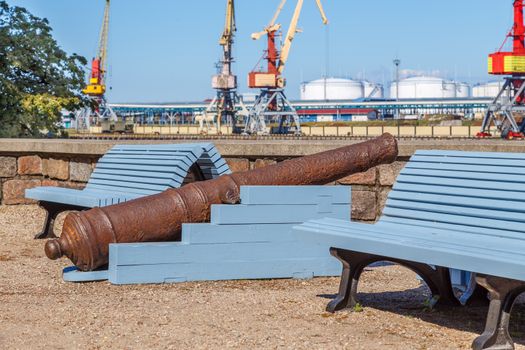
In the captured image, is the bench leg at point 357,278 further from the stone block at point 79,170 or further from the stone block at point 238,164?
the stone block at point 79,170

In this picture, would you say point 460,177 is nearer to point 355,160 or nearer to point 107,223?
point 355,160

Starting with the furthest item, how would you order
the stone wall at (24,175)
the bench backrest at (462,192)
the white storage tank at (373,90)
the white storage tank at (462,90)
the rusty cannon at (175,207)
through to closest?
1. the white storage tank at (373,90)
2. the white storage tank at (462,90)
3. the stone wall at (24,175)
4. the rusty cannon at (175,207)
5. the bench backrest at (462,192)

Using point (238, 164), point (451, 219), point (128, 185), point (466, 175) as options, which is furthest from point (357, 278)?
point (238, 164)

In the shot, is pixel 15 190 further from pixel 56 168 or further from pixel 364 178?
pixel 364 178

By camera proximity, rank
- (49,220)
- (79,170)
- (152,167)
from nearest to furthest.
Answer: (152,167) < (49,220) < (79,170)

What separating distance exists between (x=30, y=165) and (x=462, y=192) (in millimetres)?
6358

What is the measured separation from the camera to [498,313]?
4.50m

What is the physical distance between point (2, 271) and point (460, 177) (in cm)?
317

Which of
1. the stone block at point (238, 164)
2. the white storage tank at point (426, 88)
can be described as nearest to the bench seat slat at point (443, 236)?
the stone block at point (238, 164)

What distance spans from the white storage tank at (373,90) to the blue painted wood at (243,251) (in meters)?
160

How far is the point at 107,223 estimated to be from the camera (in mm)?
6047

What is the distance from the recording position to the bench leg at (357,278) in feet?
17.4

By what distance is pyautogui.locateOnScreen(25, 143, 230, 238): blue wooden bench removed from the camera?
7.28m

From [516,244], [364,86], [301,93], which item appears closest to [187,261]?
[516,244]
